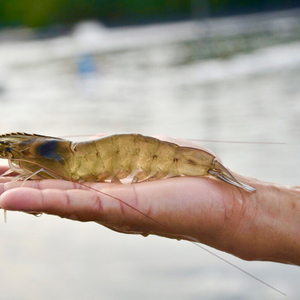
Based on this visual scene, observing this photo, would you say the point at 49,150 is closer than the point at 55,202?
No

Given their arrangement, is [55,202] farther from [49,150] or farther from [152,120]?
[152,120]

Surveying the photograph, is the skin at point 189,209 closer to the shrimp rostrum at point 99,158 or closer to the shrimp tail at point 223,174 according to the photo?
the shrimp tail at point 223,174

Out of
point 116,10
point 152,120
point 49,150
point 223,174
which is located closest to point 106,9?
point 116,10

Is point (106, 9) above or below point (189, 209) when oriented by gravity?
above

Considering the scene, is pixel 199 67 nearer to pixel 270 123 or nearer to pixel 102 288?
pixel 270 123

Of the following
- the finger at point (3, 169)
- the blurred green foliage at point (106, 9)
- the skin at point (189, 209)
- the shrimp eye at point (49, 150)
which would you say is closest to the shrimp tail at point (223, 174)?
the skin at point (189, 209)
